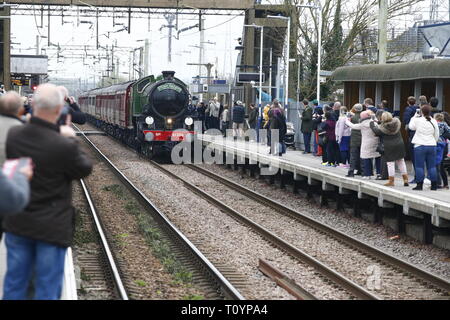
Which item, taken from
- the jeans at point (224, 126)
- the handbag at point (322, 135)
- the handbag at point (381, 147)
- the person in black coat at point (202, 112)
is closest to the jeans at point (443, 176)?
the handbag at point (381, 147)

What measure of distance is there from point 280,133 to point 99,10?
1900 cm

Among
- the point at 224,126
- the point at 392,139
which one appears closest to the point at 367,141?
the point at 392,139

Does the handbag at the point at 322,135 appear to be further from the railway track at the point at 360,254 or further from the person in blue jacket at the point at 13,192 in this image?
the person in blue jacket at the point at 13,192

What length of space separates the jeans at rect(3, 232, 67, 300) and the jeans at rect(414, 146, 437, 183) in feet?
32.3

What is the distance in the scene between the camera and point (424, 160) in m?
14.8

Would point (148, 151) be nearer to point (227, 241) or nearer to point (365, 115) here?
point (365, 115)

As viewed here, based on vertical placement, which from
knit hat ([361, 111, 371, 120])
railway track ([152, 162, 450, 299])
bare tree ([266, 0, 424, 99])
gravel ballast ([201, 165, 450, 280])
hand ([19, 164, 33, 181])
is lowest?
gravel ballast ([201, 165, 450, 280])

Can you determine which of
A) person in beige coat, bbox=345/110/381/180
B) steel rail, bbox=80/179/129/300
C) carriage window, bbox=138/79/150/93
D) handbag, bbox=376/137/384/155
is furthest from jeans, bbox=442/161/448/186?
carriage window, bbox=138/79/150/93

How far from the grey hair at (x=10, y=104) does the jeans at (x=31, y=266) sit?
145cm

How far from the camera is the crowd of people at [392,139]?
14617 millimetres

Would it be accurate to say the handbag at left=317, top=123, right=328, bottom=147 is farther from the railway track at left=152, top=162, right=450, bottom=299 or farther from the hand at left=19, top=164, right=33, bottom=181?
the hand at left=19, top=164, right=33, bottom=181

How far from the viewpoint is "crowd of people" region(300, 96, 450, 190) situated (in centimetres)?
1462
